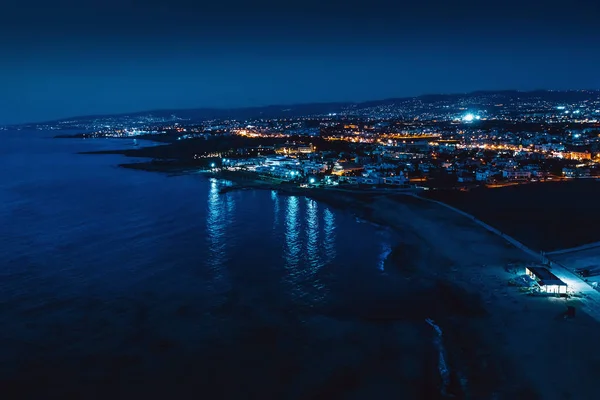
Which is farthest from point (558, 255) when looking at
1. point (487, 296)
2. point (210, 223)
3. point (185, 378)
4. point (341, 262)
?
point (210, 223)

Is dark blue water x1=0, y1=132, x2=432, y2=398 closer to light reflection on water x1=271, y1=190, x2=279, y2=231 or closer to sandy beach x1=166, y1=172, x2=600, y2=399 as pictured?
light reflection on water x1=271, y1=190, x2=279, y2=231

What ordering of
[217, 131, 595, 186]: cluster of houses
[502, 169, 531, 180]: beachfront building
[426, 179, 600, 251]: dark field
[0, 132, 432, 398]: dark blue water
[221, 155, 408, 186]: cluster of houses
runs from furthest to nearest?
1. [221, 155, 408, 186]: cluster of houses
2. [217, 131, 595, 186]: cluster of houses
3. [502, 169, 531, 180]: beachfront building
4. [426, 179, 600, 251]: dark field
5. [0, 132, 432, 398]: dark blue water

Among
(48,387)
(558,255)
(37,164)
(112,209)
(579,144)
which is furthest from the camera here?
(37,164)

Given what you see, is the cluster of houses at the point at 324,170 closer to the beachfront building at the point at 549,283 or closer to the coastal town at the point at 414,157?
the coastal town at the point at 414,157

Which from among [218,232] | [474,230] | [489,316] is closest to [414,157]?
[474,230]

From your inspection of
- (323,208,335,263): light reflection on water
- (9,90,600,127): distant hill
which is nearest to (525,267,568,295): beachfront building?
(323,208,335,263): light reflection on water

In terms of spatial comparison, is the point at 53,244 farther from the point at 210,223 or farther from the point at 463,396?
the point at 463,396
